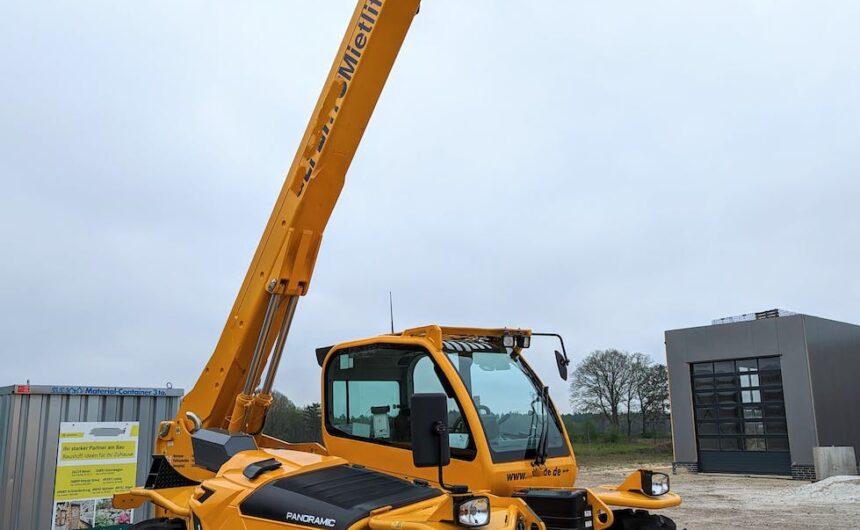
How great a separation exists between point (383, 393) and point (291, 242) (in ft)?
5.77

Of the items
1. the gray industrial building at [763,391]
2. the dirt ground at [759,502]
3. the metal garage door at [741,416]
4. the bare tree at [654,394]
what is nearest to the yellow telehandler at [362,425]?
the dirt ground at [759,502]

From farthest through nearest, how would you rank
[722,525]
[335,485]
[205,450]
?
[722,525]
[205,450]
[335,485]

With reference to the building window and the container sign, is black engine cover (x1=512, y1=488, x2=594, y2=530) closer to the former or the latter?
the container sign

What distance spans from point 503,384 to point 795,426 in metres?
19.6

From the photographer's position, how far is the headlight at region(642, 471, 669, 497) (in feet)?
16.1

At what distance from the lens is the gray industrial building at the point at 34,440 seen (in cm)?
682

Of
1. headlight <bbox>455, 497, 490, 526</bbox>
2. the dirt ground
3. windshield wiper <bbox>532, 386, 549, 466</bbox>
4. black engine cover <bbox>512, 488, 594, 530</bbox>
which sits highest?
windshield wiper <bbox>532, 386, 549, 466</bbox>

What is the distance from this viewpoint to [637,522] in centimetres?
478

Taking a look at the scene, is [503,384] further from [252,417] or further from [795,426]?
[795,426]

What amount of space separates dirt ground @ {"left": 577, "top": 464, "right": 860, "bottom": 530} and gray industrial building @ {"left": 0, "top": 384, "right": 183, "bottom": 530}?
953cm

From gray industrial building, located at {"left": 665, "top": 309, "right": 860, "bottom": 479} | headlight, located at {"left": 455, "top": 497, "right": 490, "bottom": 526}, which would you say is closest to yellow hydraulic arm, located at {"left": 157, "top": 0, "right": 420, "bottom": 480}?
headlight, located at {"left": 455, "top": 497, "right": 490, "bottom": 526}

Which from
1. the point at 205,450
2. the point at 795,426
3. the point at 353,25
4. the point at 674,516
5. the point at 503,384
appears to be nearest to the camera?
the point at 503,384

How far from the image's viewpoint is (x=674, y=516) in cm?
1380

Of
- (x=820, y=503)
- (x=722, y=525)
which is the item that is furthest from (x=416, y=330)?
(x=820, y=503)
